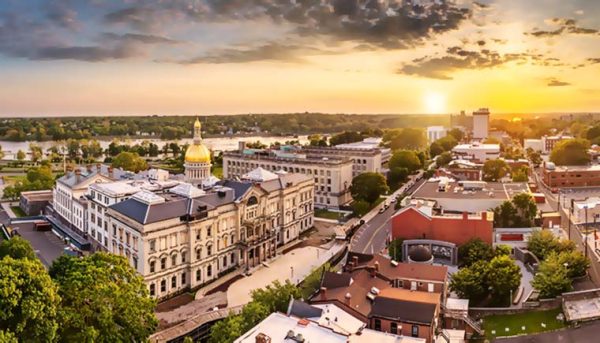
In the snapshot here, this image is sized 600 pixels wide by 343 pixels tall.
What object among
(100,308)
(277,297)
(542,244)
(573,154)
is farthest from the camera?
(573,154)

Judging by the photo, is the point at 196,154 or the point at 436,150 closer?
the point at 196,154

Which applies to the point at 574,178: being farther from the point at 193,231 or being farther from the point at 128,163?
the point at 128,163

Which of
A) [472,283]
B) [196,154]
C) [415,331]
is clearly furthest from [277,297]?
[196,154]

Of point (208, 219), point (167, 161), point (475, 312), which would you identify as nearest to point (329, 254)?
point (208, 219)

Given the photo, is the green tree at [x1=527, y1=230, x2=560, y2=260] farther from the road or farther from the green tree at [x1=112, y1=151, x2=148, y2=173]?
the green tree at [x1=112, y1=151, x2=148, y2=173]

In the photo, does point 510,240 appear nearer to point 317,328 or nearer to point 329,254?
point 329,254
